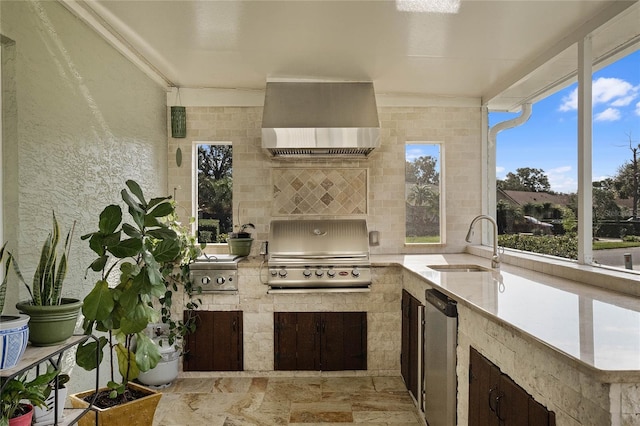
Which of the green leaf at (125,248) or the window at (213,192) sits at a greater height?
the window at (213,192)

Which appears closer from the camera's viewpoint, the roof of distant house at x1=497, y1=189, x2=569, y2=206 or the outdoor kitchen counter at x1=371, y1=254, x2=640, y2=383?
the outdoor kitchen counter at x1=371, y1=254, x2=640, y2=383

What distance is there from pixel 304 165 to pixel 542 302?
284 centimetres

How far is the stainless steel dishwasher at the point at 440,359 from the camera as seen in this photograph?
7.80 feet

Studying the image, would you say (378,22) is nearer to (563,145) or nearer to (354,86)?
(354,86)

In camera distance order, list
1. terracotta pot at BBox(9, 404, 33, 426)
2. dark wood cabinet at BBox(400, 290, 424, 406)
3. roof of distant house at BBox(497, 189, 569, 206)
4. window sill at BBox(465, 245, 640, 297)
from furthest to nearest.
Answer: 1. roof of distant house at BBox(497, 189, 569, 206)
2. dark wood cabinet at BBox(400, 290, 424, 406)
3. window sill at BBox(465, 245, 640, 297)
4. terracotta pot at BBox(9, 404, 33, 426)

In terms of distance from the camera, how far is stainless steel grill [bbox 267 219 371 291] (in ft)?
12.6

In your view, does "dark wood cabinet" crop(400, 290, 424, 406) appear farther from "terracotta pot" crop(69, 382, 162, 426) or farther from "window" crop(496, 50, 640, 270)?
"terracotta pot" crop(69, 382, 162, 426)

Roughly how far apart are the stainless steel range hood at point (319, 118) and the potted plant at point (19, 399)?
8.29ft

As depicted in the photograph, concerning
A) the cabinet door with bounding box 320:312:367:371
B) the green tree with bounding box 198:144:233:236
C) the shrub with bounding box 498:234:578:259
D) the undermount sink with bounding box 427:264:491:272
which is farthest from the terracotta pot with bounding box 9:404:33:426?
the shrub with bounding box 498:234:578:259

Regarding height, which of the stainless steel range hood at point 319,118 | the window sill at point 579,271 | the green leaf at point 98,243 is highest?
the stainless steel range hood at point 319,118

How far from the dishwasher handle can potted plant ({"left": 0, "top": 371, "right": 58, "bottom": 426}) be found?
6.16 ft

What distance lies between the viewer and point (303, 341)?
3879 millimetres

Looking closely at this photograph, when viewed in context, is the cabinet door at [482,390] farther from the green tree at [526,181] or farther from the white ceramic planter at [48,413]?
the green tree at [526,181]

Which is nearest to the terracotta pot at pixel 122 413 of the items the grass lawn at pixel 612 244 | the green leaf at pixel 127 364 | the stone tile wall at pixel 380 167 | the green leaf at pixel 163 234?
the green leaf at pixel 127 364
